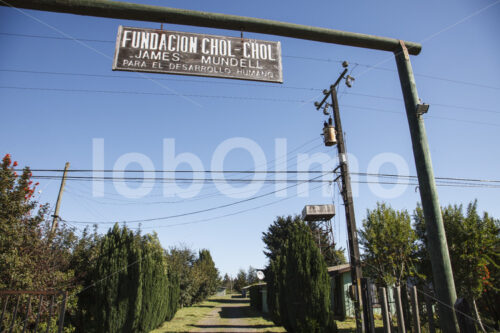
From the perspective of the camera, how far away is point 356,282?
442 inches

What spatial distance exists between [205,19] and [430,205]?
12.1ft

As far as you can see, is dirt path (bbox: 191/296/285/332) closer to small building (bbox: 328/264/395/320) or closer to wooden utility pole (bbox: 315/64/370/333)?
small building (bbox: 328/264/395/320)

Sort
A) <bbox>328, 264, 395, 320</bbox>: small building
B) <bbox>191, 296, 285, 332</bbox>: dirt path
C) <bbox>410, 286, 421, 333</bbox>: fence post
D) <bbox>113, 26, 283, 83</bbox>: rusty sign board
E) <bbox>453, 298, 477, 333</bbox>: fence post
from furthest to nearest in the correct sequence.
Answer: <bbox>328, 264, 395, 320</bbox>: small building
<bbox>191, 296, 285, 332</bbox>: dirt path
<bbox>410, 286, 421, 333</bbox>: fence post
<bbox>113, 26, 283, 83</bbox>: rusty sign board
<bbox>453, 298, 477, 333</bbox>: fence post

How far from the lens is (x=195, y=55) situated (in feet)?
12.4

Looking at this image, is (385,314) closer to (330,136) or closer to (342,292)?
(330,136)

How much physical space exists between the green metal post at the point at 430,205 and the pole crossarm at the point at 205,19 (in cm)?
54

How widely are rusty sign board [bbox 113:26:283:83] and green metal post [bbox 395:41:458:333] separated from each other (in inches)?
70.4

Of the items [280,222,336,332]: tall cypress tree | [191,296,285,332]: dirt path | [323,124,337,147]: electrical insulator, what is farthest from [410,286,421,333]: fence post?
[191,296,285,332]: dirt path

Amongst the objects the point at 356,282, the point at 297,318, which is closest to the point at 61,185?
the point at 297,318

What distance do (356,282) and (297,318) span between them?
11.3 ft

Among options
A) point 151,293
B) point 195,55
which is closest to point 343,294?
point 151,293

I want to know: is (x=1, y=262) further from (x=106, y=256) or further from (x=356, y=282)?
(x=356, y=282)

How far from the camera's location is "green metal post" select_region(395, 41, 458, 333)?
10.4 feet

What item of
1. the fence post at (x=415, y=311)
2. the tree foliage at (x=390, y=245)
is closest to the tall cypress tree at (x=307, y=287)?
the tree foliage at (x=390, y=245)
